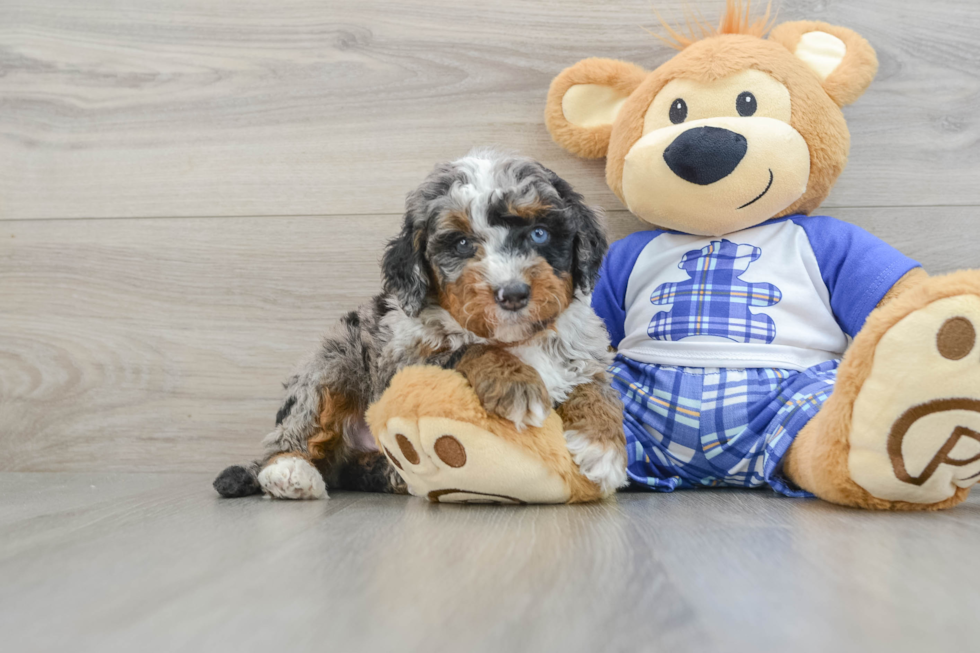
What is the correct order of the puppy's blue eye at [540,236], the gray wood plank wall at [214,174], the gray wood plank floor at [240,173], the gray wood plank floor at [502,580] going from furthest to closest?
the gray wood plank wall at [214,174], the gray wood plank floor at [240,173], the puppy's blue eye at [540,236], the gray wood plank floor at [502,580]

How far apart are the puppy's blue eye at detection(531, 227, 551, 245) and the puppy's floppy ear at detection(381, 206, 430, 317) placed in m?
0.23

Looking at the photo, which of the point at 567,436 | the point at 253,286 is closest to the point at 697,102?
the point at 567,436

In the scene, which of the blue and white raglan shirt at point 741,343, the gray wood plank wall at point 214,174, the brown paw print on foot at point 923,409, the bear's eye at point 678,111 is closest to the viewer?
the brown paw print on foot at point 923,409

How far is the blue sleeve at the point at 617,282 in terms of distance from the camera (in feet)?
6.02

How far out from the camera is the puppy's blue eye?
1436 millimetres

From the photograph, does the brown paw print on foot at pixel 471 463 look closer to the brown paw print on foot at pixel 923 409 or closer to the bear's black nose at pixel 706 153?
the brown paw print on foot at pixel 923 409

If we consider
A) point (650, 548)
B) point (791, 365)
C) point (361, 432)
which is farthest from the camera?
point (361, 432)

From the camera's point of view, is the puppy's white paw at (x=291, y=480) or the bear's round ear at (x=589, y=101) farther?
the bear's round ear at (x=589, y=101)

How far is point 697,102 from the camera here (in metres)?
1.66

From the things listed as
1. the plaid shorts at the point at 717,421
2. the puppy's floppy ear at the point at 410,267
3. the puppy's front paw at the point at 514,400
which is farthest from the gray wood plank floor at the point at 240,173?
the puppy's floppy ear at the point at 410,267

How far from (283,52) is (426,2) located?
47 centimetres

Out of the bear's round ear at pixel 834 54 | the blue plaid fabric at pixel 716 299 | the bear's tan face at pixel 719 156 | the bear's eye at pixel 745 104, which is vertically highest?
the bear's round ear at pixel 834 54

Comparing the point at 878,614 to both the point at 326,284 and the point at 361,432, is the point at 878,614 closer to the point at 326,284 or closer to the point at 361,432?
the point at 361,432

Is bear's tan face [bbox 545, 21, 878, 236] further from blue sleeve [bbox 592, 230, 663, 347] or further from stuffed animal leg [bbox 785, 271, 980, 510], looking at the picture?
stuffed animal leg [bbox 785, 271, 980, 510]
